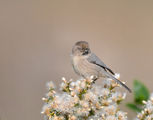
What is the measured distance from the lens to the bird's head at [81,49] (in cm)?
349

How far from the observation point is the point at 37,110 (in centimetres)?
568

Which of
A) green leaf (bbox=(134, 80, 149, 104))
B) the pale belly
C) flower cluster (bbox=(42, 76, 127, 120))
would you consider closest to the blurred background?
the pale belly

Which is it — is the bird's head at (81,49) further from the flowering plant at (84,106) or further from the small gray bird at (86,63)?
the flowering plant at (84,106)

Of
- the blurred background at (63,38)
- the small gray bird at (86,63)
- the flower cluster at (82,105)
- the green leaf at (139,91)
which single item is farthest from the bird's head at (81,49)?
the blurred background at (63,38)

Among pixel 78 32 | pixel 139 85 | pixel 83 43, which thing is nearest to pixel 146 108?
pixel 139 85

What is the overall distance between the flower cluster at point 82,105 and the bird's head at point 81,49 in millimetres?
1134

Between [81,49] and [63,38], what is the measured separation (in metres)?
3.82

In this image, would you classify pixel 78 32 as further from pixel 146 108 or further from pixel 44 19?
pixel 146 108

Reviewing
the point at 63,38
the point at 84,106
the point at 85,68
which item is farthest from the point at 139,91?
the point at 63,38

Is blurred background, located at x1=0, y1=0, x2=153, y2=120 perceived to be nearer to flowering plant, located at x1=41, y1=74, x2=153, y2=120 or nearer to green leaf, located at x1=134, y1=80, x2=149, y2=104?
green leaf, located at x1=134, y1=80, x2=149, y2=104

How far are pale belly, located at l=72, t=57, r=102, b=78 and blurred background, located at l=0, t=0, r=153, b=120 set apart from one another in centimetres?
259

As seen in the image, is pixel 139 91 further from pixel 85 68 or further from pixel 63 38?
pixel 63 38

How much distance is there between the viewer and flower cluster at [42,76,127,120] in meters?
2.15

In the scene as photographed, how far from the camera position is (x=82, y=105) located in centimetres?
214
